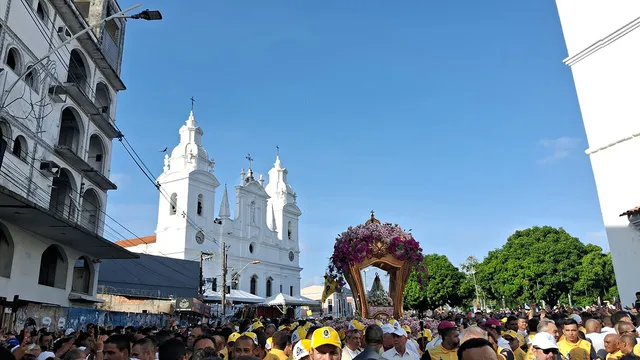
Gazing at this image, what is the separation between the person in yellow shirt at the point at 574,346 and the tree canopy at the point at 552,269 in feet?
136

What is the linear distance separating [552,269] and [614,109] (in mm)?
29501

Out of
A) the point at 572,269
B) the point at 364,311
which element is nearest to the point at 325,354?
the point at 364,311

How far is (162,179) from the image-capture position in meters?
55.8

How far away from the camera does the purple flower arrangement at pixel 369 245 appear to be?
53.1 ft

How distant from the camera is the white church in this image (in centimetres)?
5319

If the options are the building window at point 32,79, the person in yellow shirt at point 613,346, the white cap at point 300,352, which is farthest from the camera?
the building window at point 32,79

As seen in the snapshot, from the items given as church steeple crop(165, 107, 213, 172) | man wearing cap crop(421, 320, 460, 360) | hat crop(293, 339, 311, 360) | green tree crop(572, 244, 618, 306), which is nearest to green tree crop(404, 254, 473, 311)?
green tree crop(572, 244, 618, 306)

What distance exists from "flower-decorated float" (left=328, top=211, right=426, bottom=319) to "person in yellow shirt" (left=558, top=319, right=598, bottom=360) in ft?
30.4

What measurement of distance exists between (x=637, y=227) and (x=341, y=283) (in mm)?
10501

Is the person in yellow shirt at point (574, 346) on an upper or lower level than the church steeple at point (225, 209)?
lower

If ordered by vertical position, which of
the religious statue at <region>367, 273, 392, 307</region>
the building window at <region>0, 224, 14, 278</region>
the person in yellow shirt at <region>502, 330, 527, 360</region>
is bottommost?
the person in yellow shirt at <region>502, 330, 527, 360</region>

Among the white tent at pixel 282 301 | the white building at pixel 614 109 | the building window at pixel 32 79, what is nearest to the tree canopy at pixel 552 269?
the white tent at pixel 282 301

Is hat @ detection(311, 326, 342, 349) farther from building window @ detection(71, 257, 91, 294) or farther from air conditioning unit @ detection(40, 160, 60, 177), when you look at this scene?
building window @ detection(71, 257, 91, 294)

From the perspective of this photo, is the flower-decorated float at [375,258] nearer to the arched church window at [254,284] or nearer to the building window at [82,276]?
the building window at [82,276]
